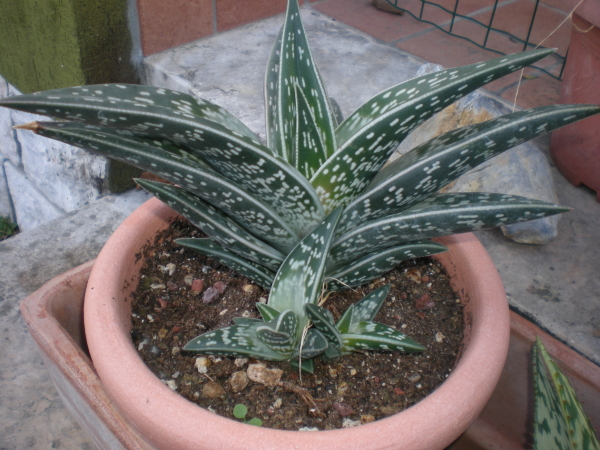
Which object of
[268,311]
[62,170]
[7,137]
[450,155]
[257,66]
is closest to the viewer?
[450,155]

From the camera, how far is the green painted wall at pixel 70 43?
1232mm

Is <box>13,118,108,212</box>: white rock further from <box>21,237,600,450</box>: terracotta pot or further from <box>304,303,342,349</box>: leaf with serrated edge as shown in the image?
<box>304,303,342,349</box>: leaf with serrated edge

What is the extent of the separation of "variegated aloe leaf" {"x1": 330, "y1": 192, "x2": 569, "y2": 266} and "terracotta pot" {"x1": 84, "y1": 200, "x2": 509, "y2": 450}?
0.19 meters

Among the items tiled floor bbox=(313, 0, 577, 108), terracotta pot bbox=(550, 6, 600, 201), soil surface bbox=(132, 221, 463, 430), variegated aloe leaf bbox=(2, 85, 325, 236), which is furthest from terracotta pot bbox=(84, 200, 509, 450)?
tiled floor bbox=(313, 0, 577, 108)

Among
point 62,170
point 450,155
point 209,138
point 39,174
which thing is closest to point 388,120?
point 450,155

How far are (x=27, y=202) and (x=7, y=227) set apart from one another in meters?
0.27

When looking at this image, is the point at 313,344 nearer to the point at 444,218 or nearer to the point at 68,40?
the point at 444,218

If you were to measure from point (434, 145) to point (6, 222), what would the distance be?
2.00 metres

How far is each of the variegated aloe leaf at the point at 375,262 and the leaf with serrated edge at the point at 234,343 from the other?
0.47 ft

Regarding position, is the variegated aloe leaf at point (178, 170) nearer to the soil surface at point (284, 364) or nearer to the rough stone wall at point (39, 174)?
the soil surface at point (284, 364)

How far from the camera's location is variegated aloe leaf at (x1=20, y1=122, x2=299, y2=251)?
0.48m

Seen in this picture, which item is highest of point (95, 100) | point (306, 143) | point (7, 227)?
point (95, 100)

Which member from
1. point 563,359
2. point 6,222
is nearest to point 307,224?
point 563,359

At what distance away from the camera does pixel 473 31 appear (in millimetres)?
1921
